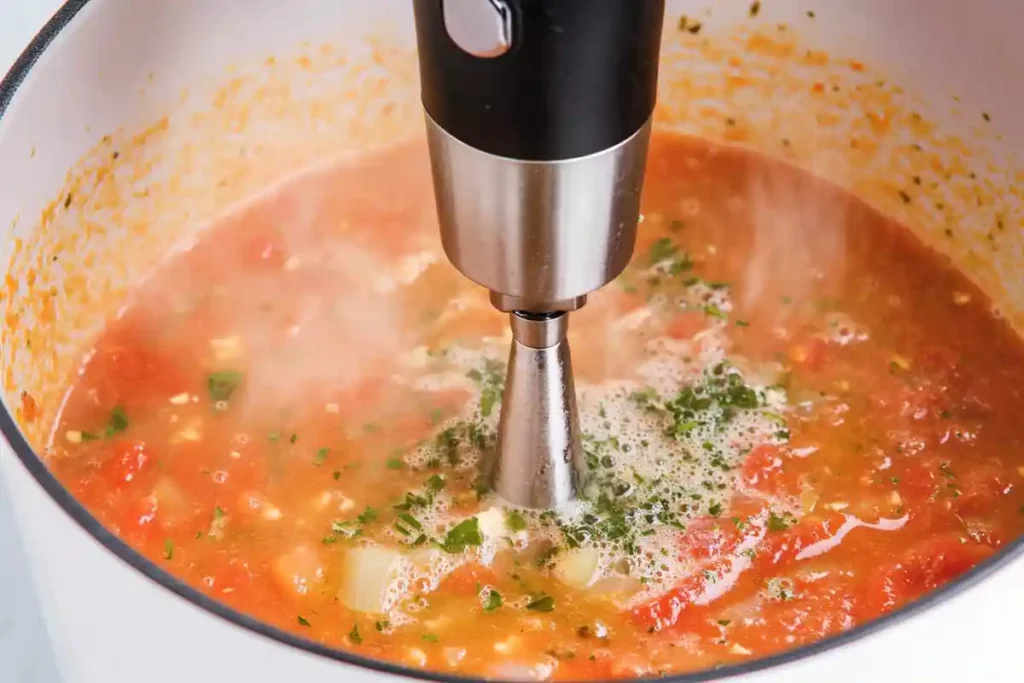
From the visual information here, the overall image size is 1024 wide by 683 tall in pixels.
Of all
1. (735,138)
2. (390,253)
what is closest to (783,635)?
(390,253)

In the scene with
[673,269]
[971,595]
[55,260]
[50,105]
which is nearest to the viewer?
[971,595]

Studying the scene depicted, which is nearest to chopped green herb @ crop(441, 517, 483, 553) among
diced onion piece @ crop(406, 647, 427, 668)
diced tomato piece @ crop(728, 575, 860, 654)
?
diced onion piece @ crop(406, 647, 427, 668)

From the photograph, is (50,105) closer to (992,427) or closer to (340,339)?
(340,339)

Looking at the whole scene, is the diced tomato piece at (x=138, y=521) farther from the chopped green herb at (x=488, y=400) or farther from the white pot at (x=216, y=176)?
the chopped green herb at (x=488, y=400)

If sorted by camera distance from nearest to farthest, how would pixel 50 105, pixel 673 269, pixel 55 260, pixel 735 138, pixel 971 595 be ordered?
pixel 971 595 → pixel 50 105 → pixel 55 260 → pixel 673 269 → pixel 735 138

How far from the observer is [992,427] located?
1.26 metres

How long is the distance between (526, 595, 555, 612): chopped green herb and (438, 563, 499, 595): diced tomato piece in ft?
0.14

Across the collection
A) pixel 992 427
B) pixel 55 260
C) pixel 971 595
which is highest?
pixel 971 595

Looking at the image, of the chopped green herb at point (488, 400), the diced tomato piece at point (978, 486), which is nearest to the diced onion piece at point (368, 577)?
the chopped green herb at point (488, 400)

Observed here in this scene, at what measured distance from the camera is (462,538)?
111 cm

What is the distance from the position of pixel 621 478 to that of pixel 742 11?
65 cm

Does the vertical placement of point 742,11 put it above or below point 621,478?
above

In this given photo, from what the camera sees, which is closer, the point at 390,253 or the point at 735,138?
the point at 390,253

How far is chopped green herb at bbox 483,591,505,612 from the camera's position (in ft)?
3.48
